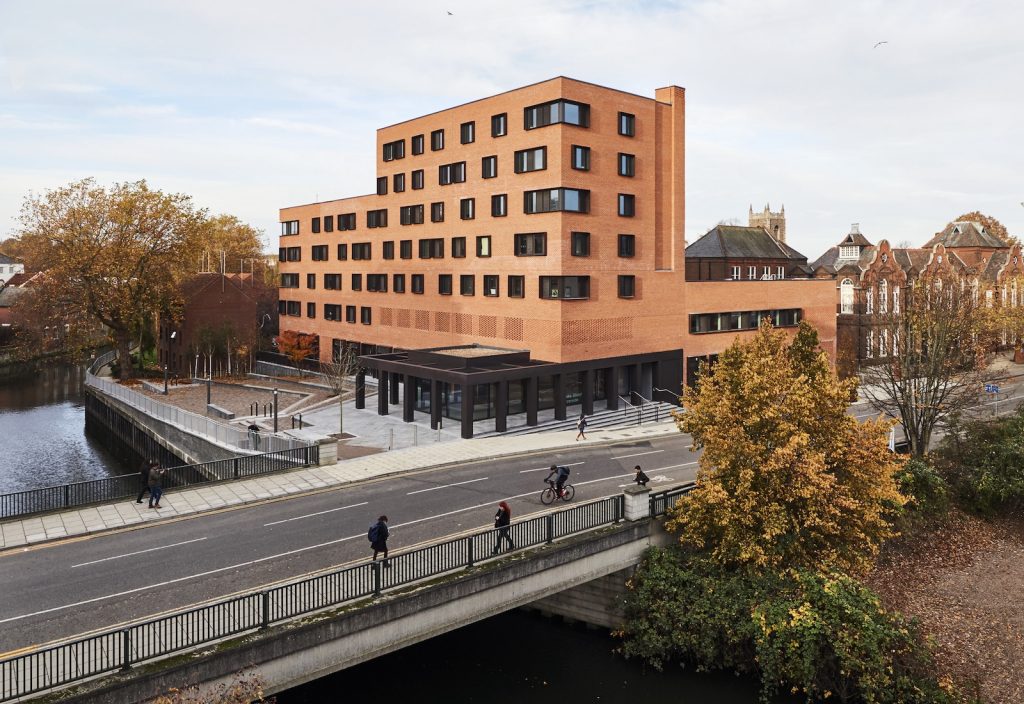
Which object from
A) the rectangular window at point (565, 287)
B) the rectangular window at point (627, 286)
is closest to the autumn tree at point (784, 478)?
the rectangular window at point (565, 287)

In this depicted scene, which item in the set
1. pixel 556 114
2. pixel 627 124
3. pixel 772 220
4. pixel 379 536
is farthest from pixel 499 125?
pixel 772 220

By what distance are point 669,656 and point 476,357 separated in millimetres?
23009

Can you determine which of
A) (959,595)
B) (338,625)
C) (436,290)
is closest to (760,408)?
(959,595)

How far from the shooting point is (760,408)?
2353 centimetres

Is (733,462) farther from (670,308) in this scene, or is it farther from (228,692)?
(670,308)

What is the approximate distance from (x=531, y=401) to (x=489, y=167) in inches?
654

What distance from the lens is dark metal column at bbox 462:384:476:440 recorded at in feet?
132

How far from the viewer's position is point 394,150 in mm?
59969

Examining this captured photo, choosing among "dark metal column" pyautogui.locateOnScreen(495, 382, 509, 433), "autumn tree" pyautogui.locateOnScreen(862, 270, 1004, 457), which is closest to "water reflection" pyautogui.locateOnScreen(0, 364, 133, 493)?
"dark metal column" pyautogui.locateOnScreen(495, 382, 509, 433)

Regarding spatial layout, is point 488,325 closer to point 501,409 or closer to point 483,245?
point 483,245

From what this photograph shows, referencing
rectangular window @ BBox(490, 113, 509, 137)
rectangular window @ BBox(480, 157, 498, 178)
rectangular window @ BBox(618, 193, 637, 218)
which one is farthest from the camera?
rectangular window @ BBox(480, 157, 498, 178)

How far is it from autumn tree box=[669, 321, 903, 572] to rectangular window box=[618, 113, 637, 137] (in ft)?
89.3

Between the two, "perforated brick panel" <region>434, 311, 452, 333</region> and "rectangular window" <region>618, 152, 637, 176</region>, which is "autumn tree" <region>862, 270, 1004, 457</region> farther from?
"perforated brick panel" <region>434, 311, 452, 333</region>

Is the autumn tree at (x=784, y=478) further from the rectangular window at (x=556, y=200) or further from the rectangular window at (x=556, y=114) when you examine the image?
the rectangular window at (x=556, y=114)
